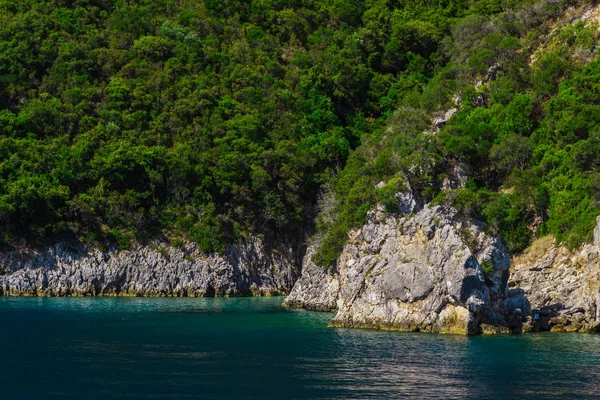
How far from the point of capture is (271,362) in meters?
43.2

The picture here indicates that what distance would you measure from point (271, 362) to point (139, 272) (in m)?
46.8

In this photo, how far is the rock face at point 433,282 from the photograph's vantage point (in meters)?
52.6

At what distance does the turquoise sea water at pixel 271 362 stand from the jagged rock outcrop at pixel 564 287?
2.58 metres

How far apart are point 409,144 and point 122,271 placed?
32778mm

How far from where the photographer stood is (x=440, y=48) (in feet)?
380

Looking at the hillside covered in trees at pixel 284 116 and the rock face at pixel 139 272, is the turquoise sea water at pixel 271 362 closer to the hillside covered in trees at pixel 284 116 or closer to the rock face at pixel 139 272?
the hillside covered in trees at pixel 284 116

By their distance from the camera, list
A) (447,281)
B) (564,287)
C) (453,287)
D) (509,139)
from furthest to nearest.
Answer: (509,139) → (564,287) → (447,281) → (453,287)

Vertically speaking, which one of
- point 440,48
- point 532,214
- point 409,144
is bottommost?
point 532,214

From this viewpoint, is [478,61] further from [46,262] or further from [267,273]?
[46,262]

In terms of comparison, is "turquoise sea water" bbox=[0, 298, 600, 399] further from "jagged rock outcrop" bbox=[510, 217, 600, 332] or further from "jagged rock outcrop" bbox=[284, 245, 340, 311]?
"jagged rock outcrop" bbox=[284, 245, 340, 311]

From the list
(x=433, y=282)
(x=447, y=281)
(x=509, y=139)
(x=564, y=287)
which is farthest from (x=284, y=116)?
(x=447, y=281)

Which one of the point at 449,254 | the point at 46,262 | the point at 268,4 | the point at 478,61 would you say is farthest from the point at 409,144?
the point at 268,4

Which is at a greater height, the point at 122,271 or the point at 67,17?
the point at 67,17

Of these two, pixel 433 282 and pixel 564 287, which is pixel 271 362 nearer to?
pixel 433 282
